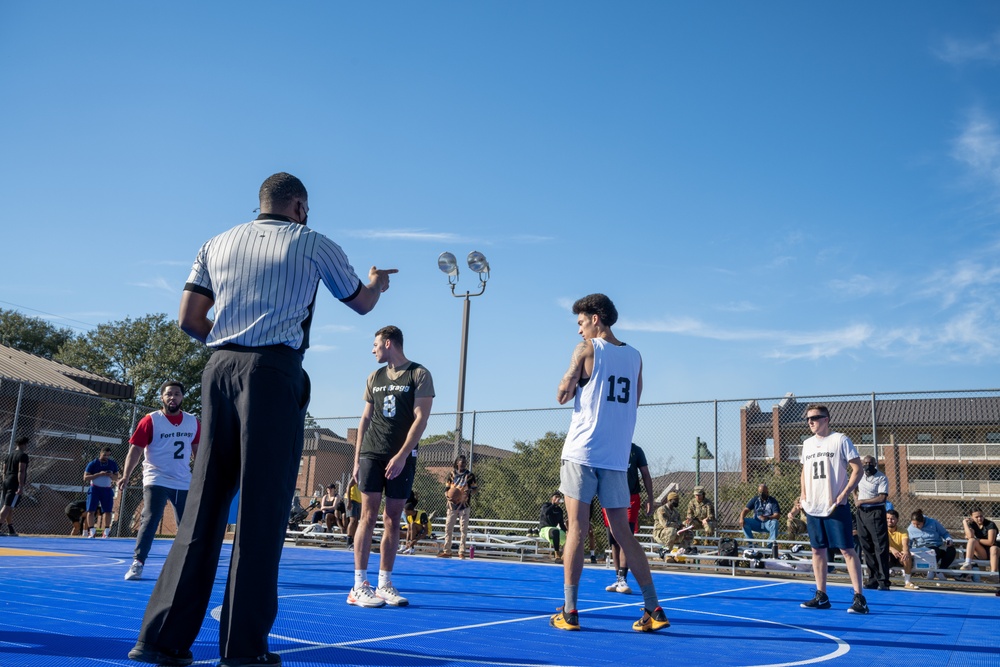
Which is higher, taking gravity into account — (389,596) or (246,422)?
(246,422)

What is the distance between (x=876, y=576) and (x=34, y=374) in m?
25.5

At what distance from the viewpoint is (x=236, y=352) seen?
2.84 m

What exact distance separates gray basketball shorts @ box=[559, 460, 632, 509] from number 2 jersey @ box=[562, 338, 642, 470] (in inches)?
1.9

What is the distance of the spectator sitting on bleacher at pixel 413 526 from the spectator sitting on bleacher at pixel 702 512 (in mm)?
5363

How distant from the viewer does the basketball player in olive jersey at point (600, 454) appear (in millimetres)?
4930

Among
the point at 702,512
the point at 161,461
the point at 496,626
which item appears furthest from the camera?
the point at 702,512

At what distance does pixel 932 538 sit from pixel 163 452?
1092cm

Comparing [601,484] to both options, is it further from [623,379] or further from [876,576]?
[876,576]

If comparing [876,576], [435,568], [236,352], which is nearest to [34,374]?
[435,568]

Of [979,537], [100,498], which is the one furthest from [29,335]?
A: [979,537]

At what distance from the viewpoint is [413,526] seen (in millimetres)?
15805

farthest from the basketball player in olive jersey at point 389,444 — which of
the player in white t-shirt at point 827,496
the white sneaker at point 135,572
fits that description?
the player in white t-shirt at point 827,496

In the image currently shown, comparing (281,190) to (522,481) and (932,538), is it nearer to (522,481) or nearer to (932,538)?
(932,538)

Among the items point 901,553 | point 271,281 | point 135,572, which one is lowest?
point 135,572
